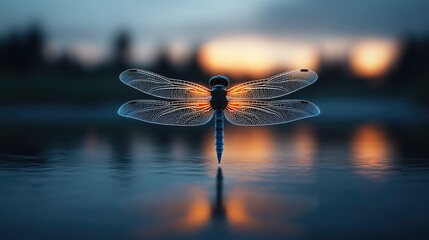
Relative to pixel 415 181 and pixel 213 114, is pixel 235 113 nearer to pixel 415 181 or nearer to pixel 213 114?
pixel 213 114

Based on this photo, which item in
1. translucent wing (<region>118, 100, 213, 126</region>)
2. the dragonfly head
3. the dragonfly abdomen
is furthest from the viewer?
translucent wing (<region>118, 100, 213, 126</region>)

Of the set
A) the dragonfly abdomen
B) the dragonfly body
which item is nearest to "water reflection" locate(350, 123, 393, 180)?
the dragonfly abdomen

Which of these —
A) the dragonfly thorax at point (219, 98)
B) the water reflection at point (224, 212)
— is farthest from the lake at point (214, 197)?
the dragonfly thorax at point (219, 98)

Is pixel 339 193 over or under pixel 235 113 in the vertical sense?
under

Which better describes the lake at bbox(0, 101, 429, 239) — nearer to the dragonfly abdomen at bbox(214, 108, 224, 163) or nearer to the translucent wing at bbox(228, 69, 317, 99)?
the dragonfly abdomen at bbox(214, 108, 224, 163)

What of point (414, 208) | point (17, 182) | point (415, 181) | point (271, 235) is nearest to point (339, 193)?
point (414, 208)

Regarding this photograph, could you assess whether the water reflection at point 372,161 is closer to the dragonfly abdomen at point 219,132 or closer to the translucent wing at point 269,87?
the translucent wing at point 269,87
